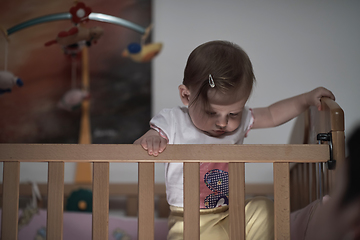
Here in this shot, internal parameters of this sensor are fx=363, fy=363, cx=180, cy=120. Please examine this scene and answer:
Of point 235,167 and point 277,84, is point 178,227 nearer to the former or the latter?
point 235,167

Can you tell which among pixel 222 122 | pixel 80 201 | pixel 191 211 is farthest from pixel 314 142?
pixel 80 201

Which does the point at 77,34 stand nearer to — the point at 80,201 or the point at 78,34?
the point at 78,34

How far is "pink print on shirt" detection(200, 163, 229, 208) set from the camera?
901 mm

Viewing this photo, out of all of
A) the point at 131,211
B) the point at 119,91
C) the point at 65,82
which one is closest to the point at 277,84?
the point at 119,91

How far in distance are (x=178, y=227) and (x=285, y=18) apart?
1.16 metres

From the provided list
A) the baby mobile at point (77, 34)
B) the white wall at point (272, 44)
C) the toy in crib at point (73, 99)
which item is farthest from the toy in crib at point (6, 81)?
the white wall at point (272, 44)

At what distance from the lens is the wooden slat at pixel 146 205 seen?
0.71 metres

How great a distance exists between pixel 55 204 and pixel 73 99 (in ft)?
3.37

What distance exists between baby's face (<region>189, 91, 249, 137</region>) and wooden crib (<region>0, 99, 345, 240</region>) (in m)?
0.16

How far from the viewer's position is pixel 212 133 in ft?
3.20

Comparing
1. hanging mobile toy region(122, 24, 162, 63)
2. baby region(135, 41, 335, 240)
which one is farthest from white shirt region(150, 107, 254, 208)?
hanging mobile toy region(122, 24, 162, 63)

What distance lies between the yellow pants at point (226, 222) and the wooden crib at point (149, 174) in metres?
0.14

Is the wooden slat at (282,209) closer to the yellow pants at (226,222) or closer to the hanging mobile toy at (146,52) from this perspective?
the yellow pants at (226,222)

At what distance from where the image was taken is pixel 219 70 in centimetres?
84
